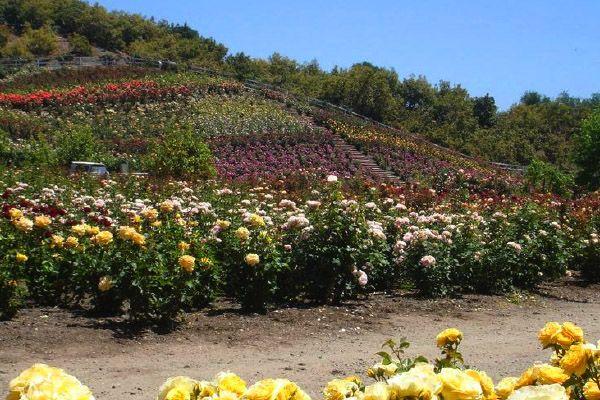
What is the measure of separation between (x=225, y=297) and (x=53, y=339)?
2250 millimetres

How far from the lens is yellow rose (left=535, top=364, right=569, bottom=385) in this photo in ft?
5.90

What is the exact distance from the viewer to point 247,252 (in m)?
6.53

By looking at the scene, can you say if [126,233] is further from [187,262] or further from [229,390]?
[229,390]

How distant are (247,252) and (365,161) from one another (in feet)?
72.1

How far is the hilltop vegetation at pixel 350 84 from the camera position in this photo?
4597cm

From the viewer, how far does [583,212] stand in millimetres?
11102

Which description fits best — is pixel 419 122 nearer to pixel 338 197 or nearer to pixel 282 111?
pixel 282 111

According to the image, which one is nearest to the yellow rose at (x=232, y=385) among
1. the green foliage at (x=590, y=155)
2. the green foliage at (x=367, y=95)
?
the green foliage at (x=590, y=155)

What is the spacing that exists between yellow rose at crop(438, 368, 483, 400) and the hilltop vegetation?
39732 mm

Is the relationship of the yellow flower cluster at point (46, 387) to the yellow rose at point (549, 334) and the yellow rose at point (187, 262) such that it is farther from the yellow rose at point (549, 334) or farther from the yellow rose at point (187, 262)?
the yellow rose at point (187, 262)

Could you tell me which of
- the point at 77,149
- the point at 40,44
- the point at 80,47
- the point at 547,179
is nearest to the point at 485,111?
the point at 547,179

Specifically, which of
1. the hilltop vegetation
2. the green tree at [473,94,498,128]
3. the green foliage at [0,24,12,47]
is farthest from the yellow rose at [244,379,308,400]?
the green foliage at [0,24,12,47]

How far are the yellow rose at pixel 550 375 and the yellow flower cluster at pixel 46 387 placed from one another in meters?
1.13

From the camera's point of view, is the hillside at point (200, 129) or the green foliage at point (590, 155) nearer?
the hillside at point (200, 129)
